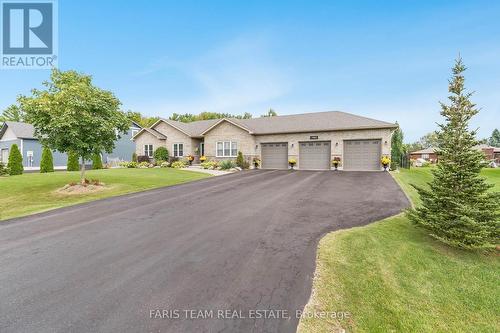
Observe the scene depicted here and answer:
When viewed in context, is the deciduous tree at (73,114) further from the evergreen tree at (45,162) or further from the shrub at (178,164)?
the evergreen tree at (45,162)

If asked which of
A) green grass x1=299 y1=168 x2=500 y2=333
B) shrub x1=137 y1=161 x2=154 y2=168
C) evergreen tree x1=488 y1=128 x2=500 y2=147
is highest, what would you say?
evergreen tree x1=488 y1=128 x2=500 y2=147

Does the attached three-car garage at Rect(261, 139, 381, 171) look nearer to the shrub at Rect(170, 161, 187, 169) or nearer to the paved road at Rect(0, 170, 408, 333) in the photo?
the shrub at Rect(170, 161, 187, 169)

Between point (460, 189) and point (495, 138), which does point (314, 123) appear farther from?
point (495, 138)

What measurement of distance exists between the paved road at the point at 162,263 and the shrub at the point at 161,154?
1940 centimetres

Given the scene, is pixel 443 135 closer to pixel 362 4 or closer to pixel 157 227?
pixel 157 227

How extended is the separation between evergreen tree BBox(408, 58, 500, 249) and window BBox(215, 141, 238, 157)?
819 inches

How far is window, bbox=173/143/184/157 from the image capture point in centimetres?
2852

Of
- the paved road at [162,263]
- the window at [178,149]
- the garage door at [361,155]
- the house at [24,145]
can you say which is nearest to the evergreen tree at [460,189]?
the paved road at [162,263]

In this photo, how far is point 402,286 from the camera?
12.4 feet

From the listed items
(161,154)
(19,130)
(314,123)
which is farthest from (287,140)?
(19,130)

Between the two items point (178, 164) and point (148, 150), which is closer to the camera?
point (178, 164)

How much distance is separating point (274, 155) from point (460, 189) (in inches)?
769

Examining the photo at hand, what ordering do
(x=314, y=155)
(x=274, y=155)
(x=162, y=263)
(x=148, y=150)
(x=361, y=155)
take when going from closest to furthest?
1. (x=162, y=263)
2. (x=361, y=155)
3. (x=314, y=155)
4. (x=274, y=155)
5. (x=148, y=150)

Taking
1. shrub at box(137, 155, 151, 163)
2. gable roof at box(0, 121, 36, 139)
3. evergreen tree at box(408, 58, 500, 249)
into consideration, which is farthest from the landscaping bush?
gable roof at box(0, 121, 36, 139)
